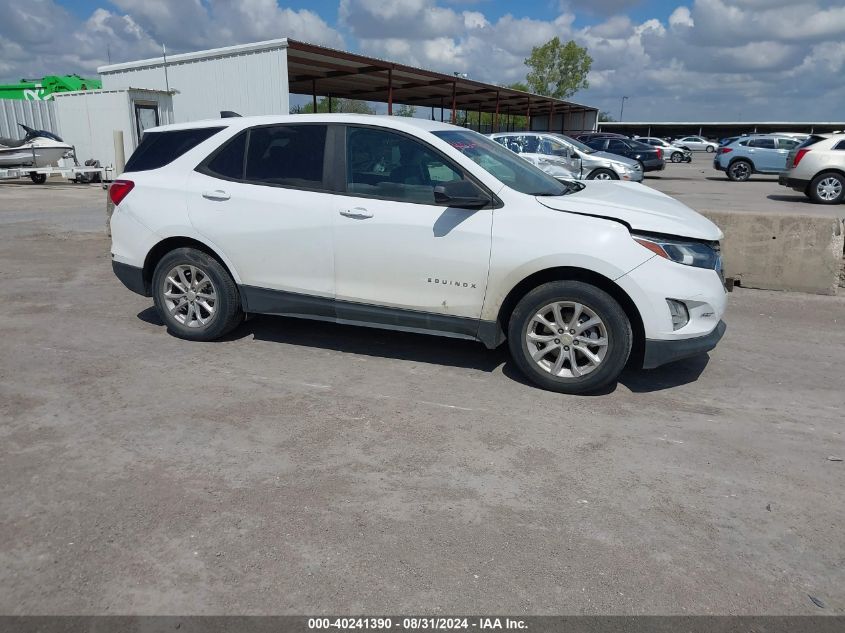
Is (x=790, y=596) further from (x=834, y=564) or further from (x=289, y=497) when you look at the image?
(x=289, y=497)

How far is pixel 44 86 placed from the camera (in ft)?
94.6

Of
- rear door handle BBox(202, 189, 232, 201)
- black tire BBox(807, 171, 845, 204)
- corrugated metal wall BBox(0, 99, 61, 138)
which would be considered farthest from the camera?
corrugated metal wall BBox(0, 99, 61, 138)

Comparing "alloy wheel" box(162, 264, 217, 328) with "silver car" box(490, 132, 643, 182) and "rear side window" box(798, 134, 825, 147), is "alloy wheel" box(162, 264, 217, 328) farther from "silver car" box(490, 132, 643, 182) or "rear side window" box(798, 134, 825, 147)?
"rear side window" box(798, 134, 825, 147)

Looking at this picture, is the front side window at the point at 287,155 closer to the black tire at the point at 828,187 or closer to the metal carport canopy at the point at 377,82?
the metal carport canopy at the point at 377,82

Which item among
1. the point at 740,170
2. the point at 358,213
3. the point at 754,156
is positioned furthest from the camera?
the point at 740,170

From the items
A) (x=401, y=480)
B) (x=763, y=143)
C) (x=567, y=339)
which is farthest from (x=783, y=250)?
(x=763, y=143)

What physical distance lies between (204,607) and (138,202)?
12.7 ft

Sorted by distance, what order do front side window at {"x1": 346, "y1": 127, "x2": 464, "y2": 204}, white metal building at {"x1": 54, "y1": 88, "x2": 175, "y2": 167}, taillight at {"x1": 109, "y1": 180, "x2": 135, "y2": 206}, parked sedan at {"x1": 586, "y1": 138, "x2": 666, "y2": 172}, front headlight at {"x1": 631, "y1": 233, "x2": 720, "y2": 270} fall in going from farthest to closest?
parked sedan at {"x1": 586, "y1": 138, "x2": 666, "y2": 172} → white metal building at {"x1": 54, "y1": 88, "x2": 175, "y2": 167} → taillight at {"x1": 109, "y1": 180, "x2": 135, "y2": 206} → front side window at {"x1": 346, "y1": 127, "x2": 464, "y2": 204} → front headlight at {"x1": 631, "y1": 233, "x2": 720, "y2": 270}

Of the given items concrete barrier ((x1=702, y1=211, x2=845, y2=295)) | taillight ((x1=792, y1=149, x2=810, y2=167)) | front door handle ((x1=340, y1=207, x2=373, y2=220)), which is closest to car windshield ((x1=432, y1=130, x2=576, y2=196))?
front door handle ((x1=340, y1=207, x2=373, y2=220))

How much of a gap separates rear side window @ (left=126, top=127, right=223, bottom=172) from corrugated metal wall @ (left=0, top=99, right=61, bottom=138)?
2200 cm

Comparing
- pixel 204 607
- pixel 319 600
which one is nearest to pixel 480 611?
pixel 319 600

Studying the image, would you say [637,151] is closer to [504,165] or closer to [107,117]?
[107,117]

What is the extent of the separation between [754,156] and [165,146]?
25913 mm

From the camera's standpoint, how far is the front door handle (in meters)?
4.61
